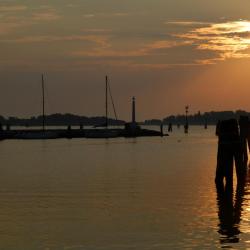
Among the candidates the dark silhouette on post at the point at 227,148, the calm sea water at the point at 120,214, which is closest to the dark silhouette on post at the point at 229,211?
the calm sea water at the point at 120,214

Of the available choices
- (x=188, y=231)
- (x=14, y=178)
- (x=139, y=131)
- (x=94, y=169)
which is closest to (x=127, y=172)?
(x=94, y=169)

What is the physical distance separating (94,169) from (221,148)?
13.9 m

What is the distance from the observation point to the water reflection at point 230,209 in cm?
1659

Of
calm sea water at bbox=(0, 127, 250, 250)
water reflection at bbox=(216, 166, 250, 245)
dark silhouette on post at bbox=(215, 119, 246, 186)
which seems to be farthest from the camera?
dark silhouette on post at bbox=(215, 119, 246, 186)

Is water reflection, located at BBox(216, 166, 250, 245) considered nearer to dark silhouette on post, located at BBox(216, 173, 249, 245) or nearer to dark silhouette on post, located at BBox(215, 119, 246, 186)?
dark silhouette on post, located at BBox(216, 173, 249, 245)

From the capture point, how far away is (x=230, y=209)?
21266 mm

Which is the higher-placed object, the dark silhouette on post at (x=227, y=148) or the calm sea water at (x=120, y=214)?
the dark silhouette on post at (x=227, y=148)

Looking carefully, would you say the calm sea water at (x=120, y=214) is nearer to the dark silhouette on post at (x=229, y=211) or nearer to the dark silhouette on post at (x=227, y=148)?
the dark silhouette on post at (x=229, y=211)

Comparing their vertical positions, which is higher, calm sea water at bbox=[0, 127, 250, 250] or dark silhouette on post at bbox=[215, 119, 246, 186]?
dark silhouette on post at bbox=[215, 119, 246, 186]

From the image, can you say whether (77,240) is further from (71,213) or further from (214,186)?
(214,186)

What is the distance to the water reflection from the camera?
16.6m

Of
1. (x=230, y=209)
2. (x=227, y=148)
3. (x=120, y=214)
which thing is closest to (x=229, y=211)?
(x=230, y=209)

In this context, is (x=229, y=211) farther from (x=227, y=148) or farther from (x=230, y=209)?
(x=227, y=148)

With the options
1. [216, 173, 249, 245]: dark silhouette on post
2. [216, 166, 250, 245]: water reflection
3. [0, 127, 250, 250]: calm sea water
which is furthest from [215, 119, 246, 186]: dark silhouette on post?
[0, 127, 250, 250]: calm sea water
